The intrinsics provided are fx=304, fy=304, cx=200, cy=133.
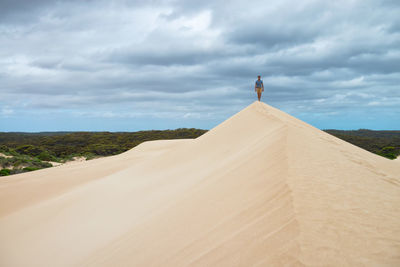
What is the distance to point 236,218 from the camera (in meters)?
3.64

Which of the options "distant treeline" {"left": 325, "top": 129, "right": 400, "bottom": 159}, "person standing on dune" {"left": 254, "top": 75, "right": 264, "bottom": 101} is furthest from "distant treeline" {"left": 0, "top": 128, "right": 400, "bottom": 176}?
"person standing on dune" {"left": 254, "top": 75, "right": 264, "bottom": 101}

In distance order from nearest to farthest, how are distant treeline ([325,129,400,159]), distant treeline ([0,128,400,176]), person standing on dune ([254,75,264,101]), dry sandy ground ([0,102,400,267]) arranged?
dry sandy ground ([0,102,400,267]), person standing on dune ([254,75,264,101]), distant treeline ([0,128,400,176]), distant treeline ([325,129,400,159])

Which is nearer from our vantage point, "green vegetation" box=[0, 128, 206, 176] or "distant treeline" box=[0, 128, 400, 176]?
"green vegetation" box=[0, 128, 206, 176]

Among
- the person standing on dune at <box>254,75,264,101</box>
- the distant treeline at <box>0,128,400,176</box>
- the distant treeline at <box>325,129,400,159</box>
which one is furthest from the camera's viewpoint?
the distant treeline at <box>325,129,400,159</box>

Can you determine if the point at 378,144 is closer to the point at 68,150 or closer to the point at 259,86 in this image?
the point at 259,86

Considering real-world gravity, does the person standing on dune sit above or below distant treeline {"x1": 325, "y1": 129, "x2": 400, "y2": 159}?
above

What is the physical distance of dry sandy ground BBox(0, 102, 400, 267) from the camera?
2756 millimetres

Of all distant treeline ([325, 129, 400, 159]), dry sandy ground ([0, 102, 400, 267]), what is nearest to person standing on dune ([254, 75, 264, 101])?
dry sandy ground ([0, 102, 400, 267])

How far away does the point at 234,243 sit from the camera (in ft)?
10.2

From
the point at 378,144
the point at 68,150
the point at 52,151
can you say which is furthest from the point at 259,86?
the point at 52,151

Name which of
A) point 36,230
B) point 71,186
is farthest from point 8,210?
point 36,230

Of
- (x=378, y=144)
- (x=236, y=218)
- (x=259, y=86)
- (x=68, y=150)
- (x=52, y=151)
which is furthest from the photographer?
(x=68, y=150)

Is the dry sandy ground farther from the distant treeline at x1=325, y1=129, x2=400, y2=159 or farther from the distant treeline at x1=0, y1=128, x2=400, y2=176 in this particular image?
the distant treeline at x1=325, y1=129, x2=400, y2=159

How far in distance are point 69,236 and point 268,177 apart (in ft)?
12.7
